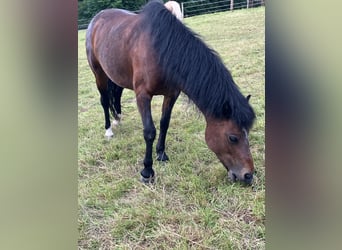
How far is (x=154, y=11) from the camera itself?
1184mm

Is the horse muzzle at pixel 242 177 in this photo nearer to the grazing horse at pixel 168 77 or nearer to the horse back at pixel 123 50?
the grazing horse at pixel 168 77

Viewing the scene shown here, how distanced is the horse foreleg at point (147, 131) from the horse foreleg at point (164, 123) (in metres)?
0.03

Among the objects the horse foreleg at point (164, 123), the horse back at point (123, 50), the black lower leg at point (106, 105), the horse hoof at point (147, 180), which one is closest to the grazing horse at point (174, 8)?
the horse back at point (123, 50)

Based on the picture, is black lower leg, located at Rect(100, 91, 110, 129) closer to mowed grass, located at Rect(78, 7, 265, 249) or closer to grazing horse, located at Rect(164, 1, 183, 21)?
mowed grass, located at Rect(78, 7, 265, 249)

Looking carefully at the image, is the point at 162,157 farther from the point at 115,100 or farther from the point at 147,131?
the point at 115,100

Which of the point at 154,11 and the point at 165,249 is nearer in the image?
the point at 165,249

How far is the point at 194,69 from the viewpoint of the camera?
1.11m

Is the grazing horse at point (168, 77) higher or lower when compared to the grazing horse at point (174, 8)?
lower

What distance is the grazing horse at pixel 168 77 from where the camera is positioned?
3.49 ft

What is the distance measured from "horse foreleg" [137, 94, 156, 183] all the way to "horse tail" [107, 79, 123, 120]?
4.0 inches
